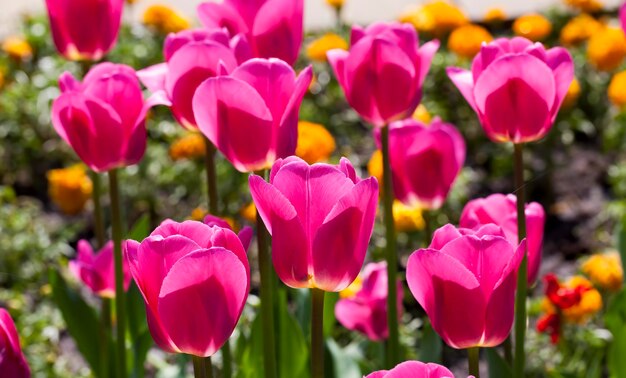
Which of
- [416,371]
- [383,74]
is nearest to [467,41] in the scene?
A: [383,74]

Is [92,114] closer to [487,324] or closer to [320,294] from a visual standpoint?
[320,294]

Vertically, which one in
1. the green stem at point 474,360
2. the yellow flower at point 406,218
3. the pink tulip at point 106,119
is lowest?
the yellow flower at point 406,218

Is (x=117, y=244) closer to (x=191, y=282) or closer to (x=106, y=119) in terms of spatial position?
(x=106, y=119)

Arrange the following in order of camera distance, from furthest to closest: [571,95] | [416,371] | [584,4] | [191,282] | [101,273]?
[584,4], [571,95], [101,273], [191,282], [416,371]

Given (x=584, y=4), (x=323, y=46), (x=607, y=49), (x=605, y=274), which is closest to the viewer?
(x=605, y=274)

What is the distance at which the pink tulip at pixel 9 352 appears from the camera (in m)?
1.30

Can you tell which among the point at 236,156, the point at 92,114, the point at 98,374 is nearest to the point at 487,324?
the point at 236,156

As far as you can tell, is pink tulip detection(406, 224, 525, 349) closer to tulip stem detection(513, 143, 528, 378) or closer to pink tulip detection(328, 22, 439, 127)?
tulip stem detection(513, 143, 528, 378)

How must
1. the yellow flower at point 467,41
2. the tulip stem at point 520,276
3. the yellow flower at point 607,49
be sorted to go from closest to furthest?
the tulip stem at point 520,276 → the yellow flower at point 607,49 → the yellow flower at point 467,41

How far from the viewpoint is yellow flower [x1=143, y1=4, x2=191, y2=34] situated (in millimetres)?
4543

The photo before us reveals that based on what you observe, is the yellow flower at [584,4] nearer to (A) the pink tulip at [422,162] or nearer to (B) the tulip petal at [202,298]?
(A) the pink tulip at [422,162]

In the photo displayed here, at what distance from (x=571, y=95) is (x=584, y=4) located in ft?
3.46

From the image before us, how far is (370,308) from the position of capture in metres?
2.03

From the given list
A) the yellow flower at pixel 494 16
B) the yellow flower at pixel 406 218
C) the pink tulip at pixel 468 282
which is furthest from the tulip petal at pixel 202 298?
the yellow flower at pixel 494 16
